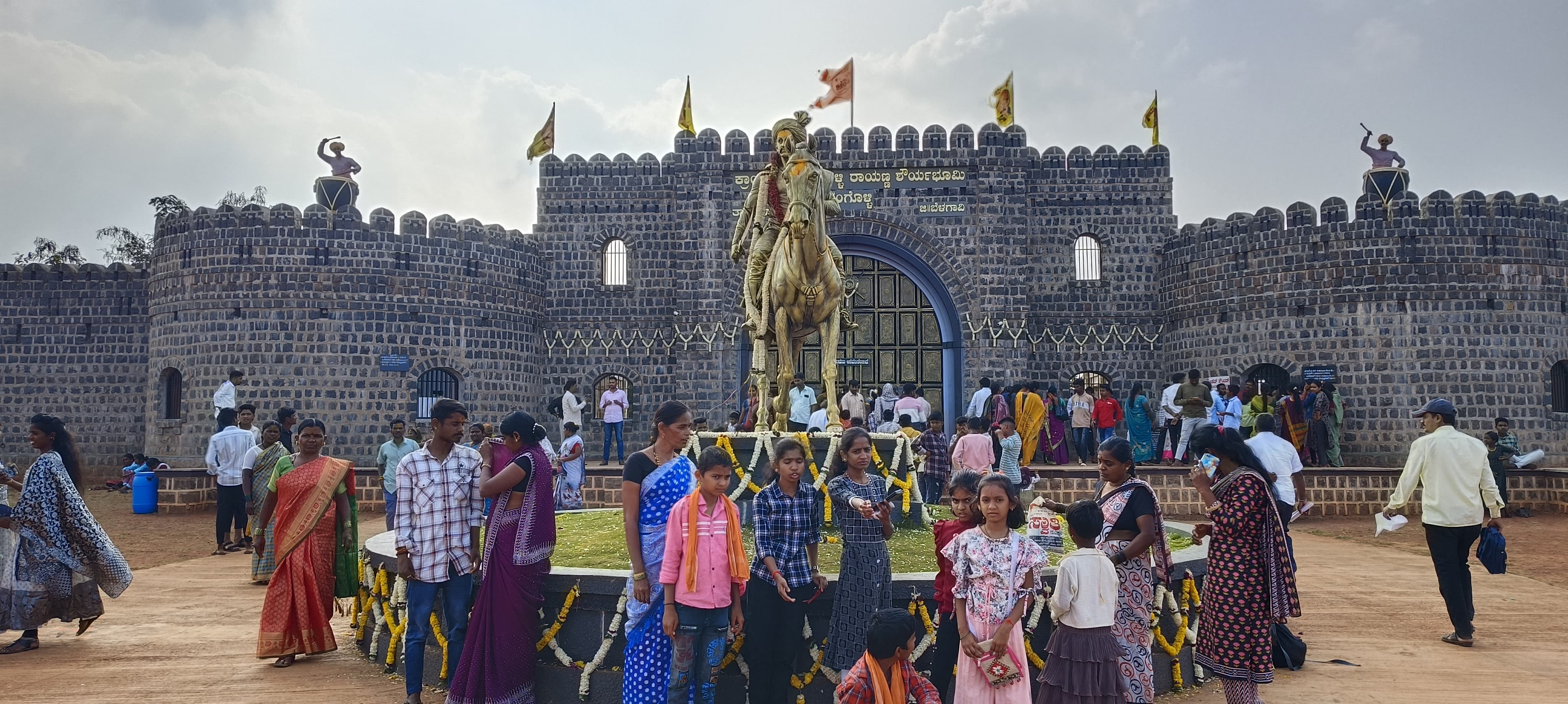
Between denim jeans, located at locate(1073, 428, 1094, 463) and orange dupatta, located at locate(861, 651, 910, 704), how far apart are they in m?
13.2

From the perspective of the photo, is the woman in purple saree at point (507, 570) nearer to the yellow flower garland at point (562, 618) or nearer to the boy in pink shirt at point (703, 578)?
the yellow flower garland at point (562, 618)

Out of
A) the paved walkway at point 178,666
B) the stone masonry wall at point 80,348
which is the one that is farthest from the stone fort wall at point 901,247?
the paved walkway at point 178,666

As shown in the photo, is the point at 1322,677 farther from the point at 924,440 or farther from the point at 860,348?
the point at 860,348

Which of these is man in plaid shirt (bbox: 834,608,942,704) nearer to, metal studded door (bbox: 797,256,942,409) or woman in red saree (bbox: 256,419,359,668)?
woman in red saree (bbox: 256,419,359,668)

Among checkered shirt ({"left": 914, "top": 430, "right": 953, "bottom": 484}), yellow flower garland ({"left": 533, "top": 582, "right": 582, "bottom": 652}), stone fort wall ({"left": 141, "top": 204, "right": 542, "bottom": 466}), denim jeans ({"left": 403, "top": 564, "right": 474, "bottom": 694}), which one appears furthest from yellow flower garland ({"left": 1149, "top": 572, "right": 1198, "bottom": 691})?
stone fort wall ({"left": 141, "top": 204, "right": 542, "bottom": 466})

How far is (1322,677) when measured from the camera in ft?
20.2

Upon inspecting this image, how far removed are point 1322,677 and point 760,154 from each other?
52.6 feet

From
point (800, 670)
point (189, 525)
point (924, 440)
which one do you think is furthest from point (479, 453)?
point (189, 525)

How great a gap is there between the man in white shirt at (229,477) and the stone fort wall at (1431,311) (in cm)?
1681

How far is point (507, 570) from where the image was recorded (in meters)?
5.11

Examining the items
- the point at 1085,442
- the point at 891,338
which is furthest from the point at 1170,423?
the point at 891,338

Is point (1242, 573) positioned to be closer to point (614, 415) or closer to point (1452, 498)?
point (1452, 498)

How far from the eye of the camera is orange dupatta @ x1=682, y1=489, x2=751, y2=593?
4594 millimetres

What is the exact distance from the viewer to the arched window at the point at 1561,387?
1747 cm
